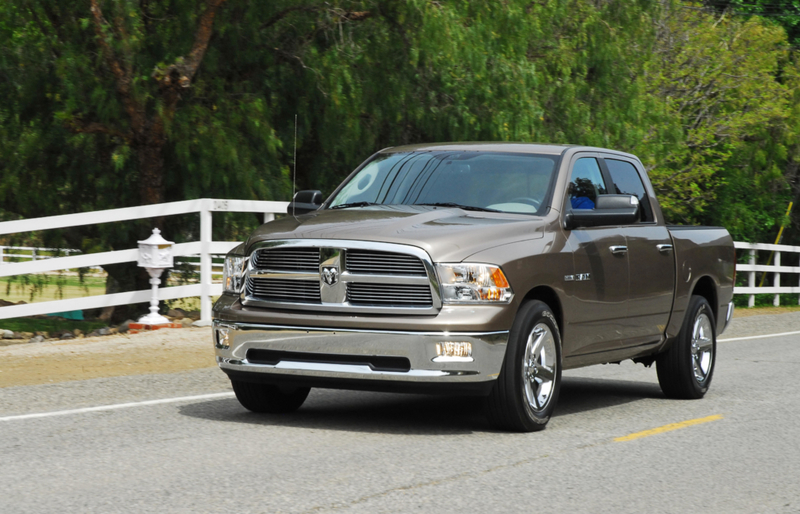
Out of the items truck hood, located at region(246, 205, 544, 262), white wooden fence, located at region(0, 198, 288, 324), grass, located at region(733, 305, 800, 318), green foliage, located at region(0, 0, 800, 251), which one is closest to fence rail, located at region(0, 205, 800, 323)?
white wooden fence, located at region(0, 198, 288, 324)

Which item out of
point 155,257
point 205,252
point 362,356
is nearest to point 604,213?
point 362,356

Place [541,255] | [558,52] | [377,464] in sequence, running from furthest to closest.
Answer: [558,52], [541,255], [377,464]

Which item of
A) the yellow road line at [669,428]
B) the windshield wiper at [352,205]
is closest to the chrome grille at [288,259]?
the windshield wiper at [352,205]

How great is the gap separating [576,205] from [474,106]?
1107 cm

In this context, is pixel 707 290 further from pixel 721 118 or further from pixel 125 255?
pixel 721 118

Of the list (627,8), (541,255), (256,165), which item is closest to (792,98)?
(627,8)

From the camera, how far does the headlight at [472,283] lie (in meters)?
7.10

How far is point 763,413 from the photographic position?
912cm

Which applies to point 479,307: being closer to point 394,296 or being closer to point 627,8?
point 394,296

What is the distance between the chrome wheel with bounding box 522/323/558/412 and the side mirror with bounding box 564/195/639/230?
0.87m

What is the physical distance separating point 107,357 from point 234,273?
14.6 ft

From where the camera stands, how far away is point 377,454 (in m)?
6.77

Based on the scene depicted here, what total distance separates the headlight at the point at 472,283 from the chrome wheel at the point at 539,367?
472 millimetres

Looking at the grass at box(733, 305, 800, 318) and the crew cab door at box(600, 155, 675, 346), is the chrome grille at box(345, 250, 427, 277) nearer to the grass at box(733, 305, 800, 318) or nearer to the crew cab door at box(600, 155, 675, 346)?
the crew cab door at box(600, 155, 675, 346)
